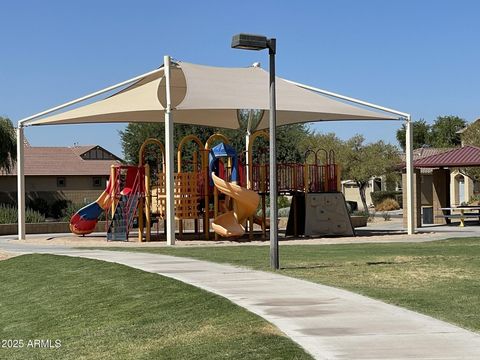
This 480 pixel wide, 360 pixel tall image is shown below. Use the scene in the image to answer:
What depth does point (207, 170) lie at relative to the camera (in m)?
29.8

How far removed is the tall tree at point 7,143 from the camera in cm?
5466

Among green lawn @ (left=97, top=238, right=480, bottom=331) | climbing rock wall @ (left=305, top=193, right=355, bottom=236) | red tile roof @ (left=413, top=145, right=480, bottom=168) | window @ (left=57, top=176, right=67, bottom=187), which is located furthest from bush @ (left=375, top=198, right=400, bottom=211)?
green lawn @ (left=97, top=238, right=480, bottom=331)

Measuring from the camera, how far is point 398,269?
1653cm

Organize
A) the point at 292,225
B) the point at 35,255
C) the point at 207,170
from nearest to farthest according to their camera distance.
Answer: the point at 35,255 < the point at 207,170 < the point at 292,225

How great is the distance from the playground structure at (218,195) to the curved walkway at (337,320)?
45.1 feet

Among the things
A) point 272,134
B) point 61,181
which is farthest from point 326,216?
point 61,181

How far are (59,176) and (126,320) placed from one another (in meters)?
54.2

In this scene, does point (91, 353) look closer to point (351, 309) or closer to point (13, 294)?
point (351, 309)

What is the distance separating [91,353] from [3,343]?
261 cm

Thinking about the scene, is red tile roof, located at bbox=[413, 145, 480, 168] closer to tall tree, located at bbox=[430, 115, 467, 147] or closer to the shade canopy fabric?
the shade canopy fabric

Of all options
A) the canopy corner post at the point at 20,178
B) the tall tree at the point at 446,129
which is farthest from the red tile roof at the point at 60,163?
the tall tree at the point at 446,129

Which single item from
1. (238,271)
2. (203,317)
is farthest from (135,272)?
(203,317)

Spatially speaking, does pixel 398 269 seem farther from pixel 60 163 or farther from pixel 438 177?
pixel 60 163

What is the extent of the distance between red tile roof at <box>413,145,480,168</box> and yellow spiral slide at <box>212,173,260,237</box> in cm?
1295
